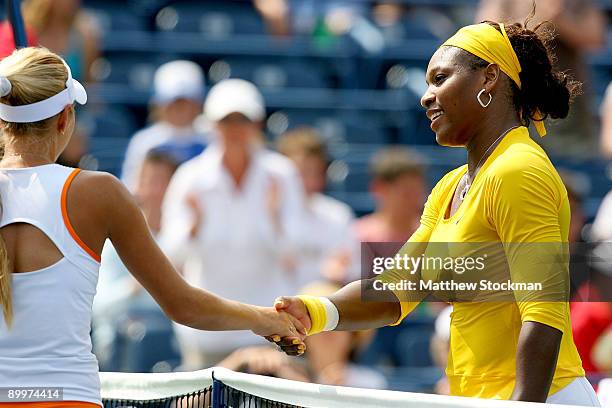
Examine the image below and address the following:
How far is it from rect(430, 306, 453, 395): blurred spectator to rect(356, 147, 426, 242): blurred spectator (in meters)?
0.65

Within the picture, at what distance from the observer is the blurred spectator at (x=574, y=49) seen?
734 cm

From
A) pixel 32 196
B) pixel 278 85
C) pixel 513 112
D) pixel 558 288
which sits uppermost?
pixel 278 85

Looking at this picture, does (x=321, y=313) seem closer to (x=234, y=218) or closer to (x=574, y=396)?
(x=574, y=396)

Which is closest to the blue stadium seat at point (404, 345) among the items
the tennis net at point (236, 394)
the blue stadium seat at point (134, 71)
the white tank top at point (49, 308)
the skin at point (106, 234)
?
the blue stadium seat at point (134, 71)

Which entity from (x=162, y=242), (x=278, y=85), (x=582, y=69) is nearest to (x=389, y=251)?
(x=162, y=242)

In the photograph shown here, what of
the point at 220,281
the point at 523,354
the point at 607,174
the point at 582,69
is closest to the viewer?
the point at 523,354

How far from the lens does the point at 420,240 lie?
142 inches

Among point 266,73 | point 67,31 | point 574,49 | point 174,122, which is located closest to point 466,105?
point 574,49

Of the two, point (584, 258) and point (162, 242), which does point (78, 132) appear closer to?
point (162, 242)

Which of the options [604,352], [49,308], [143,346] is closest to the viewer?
[49,308]

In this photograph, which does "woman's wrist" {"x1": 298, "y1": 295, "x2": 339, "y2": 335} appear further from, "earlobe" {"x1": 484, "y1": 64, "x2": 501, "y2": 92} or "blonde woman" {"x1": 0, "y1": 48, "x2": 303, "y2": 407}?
"earlobe" {"x1": 484, "y1": 64, "x2": 501, "y2": 92}

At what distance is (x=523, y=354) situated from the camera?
2.96 meters

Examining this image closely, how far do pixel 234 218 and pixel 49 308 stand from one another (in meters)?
3.83

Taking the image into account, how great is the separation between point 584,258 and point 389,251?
0.95 meters
